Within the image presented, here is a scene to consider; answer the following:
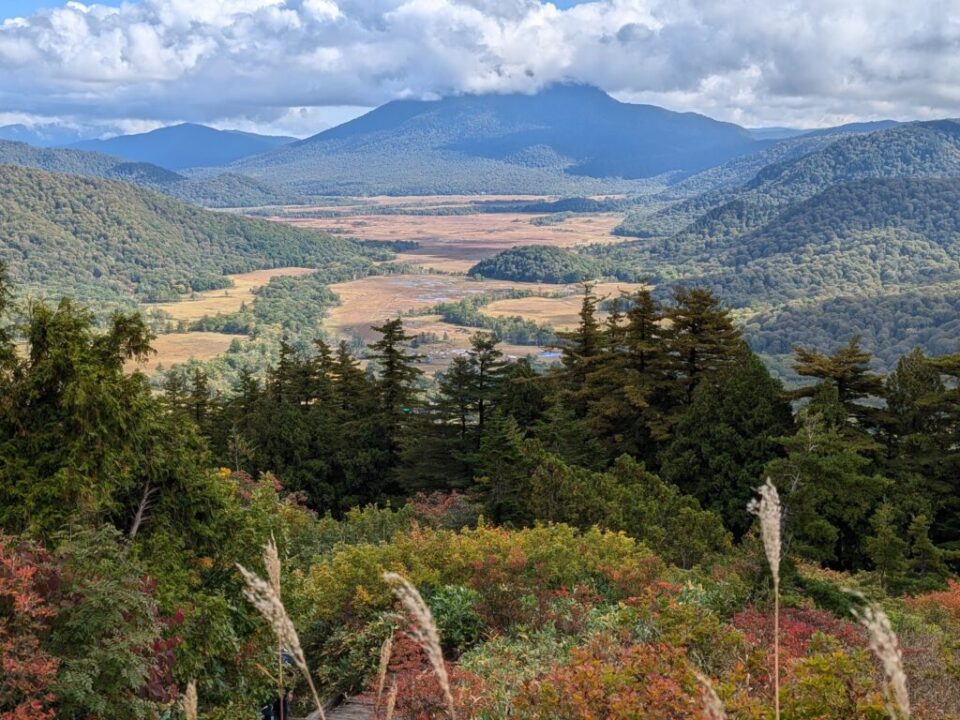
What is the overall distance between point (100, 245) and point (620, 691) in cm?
18846

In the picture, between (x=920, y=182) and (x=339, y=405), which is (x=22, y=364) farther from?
(x=920, y=182)

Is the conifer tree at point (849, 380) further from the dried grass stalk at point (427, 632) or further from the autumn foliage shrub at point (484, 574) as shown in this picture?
the dried grass stalk at point (427, 632)

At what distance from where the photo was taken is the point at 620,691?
17.0 feet

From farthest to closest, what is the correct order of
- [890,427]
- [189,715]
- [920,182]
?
[920,182] < [890,427] < [189,715]

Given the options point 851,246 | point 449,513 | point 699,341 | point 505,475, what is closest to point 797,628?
point 505,475

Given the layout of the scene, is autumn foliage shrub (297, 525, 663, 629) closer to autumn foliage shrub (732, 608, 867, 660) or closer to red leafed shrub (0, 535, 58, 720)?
autumn foliage shrub (732, 608, 867, 660)

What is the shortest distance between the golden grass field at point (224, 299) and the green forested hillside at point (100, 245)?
4635mm

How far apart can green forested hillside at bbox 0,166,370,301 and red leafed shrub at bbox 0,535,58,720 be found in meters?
154

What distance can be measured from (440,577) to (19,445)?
15.9 feet

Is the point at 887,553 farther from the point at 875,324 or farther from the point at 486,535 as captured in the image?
the point at 875,324

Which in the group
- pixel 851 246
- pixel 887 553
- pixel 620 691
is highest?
pixel 620 691

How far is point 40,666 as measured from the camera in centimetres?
519

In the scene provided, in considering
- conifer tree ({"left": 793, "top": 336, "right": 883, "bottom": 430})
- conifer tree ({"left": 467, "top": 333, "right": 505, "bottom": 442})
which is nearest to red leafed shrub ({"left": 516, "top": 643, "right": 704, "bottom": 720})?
conifer tree ({"left": 793, "top": 336, "right": 883, "bottom": 430})

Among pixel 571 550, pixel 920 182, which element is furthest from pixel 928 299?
pixel 571 550
